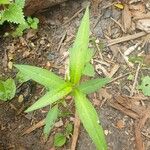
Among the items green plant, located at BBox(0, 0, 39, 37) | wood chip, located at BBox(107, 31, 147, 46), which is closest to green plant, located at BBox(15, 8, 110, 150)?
green plant, located at BBox(0, 0, 39, 37)

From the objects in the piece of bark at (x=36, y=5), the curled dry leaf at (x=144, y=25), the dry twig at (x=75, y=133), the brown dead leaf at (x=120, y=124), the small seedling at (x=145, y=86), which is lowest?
the brown dead leaf at (x=120, y=124)

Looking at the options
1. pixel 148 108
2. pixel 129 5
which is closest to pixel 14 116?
pixel 148 108

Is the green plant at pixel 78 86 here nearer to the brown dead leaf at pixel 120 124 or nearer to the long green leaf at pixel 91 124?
the long green leaf at pixel 91 124

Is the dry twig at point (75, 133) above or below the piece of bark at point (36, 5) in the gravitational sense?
below

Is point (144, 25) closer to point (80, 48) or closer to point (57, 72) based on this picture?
point (57, 72)

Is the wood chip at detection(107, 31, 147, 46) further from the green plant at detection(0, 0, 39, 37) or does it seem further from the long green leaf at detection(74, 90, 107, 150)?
the long green leaf at detection(74, 90, 107, 150)

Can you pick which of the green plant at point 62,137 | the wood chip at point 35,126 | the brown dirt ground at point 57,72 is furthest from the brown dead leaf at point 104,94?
the wood chip at point 35,126
